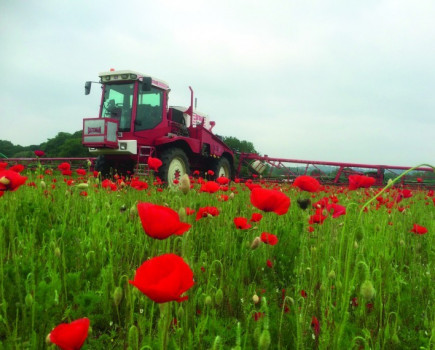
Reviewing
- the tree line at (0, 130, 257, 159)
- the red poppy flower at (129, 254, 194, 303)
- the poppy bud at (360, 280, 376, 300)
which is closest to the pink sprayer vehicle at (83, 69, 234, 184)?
the poppy bud at (360, 280, 376, 300)

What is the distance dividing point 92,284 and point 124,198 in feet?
7.09

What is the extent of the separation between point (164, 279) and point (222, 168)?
11.5m

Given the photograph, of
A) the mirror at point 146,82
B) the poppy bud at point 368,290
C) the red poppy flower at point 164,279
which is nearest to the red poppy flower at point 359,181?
the poppy bud at point 368,290

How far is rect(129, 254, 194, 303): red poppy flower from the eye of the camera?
2.26 ft

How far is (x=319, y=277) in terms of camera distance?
1878 mm

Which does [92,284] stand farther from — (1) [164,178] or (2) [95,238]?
(1) [164,178]

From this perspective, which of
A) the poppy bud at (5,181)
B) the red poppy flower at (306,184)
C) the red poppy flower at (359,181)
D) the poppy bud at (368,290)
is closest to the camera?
the poppy bud at (368,290)

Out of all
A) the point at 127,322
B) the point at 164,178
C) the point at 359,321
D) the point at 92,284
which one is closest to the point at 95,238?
the point at 92,284

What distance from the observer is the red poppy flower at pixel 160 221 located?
0.89 m

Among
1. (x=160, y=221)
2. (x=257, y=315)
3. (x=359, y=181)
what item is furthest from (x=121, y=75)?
(x=160, y=221)

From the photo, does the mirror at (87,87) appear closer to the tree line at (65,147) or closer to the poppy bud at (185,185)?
the poppy bud at (185,185)

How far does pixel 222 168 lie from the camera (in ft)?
40.0

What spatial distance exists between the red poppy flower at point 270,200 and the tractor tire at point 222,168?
9242 millimetres

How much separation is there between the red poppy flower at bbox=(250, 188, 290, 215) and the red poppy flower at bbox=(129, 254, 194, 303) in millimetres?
945
